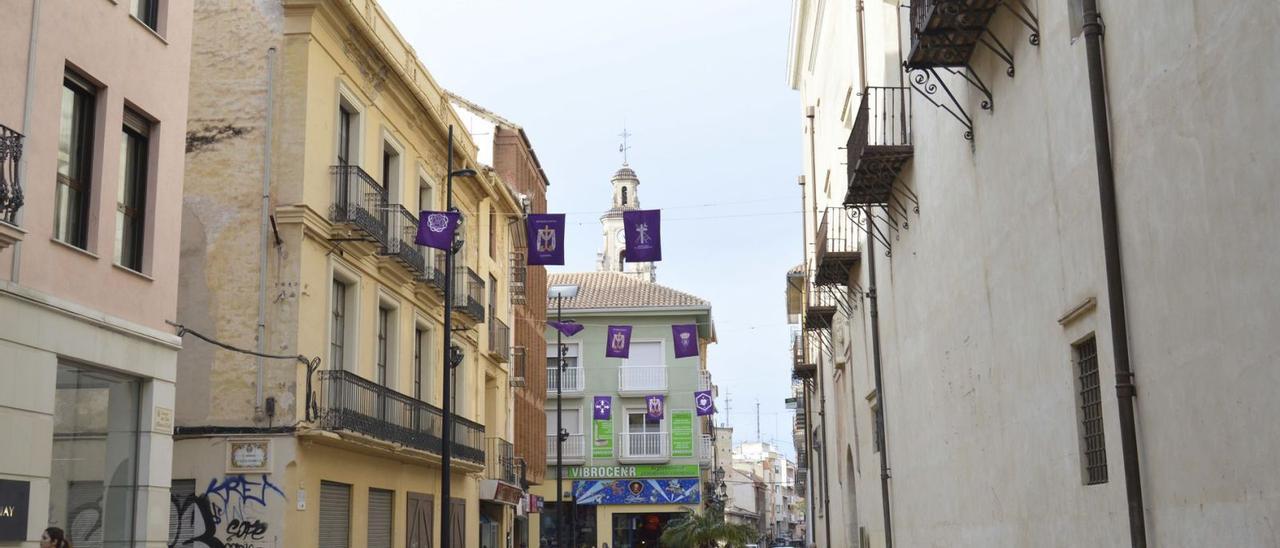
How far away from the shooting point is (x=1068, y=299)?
9.02m

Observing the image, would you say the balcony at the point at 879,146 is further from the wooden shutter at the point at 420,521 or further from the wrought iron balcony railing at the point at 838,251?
the wooden shutter at the point at 420,521

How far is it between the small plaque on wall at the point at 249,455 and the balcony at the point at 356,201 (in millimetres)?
3732

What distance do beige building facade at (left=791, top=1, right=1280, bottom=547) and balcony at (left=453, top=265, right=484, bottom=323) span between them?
11.8 meters

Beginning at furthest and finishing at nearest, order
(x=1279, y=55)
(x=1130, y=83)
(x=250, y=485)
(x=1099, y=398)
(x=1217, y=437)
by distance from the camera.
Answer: (x=250, y=485) < (x=1099, y=398) < (x=1130, y=83) < (x=1217, y=437) < (x=1279, y=55)

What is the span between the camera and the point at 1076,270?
881cm

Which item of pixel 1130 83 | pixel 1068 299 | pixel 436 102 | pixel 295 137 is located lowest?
pixel 1068 299

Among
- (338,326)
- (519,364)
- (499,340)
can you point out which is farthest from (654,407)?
(338,326)

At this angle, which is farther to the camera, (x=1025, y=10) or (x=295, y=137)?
(x=295, y=137)

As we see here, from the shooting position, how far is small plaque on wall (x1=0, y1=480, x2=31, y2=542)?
10922 mm

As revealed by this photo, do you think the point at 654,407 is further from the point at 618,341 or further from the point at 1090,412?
the point at 1090,412

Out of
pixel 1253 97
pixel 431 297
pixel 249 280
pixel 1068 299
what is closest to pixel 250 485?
pixel 249 280

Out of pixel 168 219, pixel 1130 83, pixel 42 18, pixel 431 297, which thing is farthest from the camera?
pixel 431 297

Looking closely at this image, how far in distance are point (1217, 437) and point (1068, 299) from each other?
8.19 ft

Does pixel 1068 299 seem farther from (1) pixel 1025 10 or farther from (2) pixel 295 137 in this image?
(2) pixel 295 137
